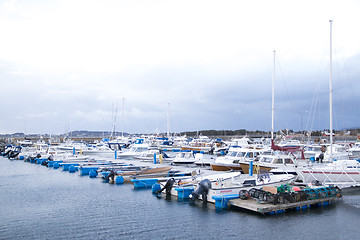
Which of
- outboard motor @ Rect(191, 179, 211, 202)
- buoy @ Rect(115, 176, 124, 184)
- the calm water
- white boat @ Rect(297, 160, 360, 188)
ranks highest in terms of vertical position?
white boat @ Rect(297, 160, 360, 188)

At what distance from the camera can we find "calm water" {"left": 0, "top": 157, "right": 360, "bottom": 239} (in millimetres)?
14773

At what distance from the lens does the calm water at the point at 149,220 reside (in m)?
14.8

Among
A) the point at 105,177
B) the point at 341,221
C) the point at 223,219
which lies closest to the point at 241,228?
the point at 223,219

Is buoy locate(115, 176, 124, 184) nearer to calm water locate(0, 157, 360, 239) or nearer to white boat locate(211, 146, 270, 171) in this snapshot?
calm water locate(0, 157, 360, 239)

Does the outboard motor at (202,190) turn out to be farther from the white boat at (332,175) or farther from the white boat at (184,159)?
the white boat at (184,159)

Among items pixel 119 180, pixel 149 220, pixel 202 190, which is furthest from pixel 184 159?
pixel 149 220

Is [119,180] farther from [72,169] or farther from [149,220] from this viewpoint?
[72,169]

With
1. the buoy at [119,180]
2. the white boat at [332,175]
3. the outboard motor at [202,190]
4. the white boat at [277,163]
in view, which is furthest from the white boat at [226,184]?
the buoy at [119,180]

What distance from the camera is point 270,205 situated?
17.4 metres

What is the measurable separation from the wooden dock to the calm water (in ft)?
1.24

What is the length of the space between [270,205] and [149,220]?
21.4ft

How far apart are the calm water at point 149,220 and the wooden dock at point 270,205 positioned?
0.38 meters

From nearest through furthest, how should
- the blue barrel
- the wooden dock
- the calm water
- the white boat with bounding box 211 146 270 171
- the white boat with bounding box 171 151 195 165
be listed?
the calm water, the wooden dock, the blue barrel, the white boat with bounding box 211 146 270 171, the white boat with bounding box 171 151 195 165

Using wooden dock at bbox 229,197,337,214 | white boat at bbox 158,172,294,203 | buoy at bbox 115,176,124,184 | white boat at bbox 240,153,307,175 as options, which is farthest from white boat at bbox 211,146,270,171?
wooden dock at bbox 229,197,337,214
